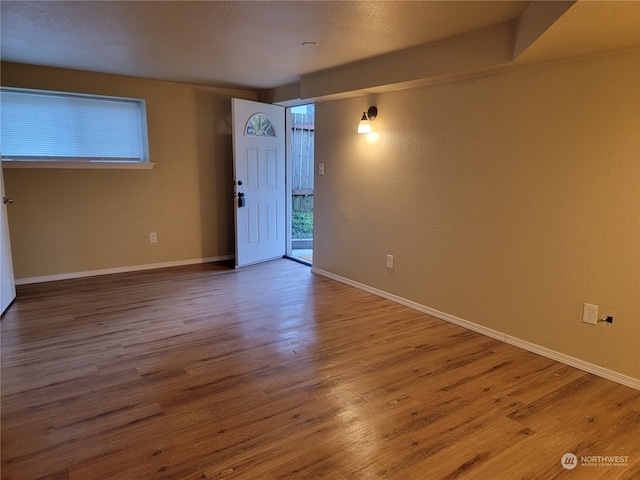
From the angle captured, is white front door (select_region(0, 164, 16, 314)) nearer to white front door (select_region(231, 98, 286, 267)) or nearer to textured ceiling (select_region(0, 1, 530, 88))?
textured ceiling (select_region(0, 1, 530, 88))

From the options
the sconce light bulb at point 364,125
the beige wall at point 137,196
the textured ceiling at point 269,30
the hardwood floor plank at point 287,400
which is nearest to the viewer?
the hardwood floor plank at point 287,400

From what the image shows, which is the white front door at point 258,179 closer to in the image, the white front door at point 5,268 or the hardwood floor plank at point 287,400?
the hardwood floor plank at point 287,400

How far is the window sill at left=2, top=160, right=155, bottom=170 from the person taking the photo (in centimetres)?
398

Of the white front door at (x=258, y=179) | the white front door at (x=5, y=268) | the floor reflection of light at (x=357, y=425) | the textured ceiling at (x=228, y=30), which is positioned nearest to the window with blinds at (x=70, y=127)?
the textured ceiling at (x=228, y=30)

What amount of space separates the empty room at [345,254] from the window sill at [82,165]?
0.03m

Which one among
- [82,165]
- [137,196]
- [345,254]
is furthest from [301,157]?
[82,165]

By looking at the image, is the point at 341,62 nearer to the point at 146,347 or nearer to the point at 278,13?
the point at 278,13

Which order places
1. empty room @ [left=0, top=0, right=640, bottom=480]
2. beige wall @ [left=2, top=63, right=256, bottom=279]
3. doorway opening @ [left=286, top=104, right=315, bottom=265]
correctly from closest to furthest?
empty room @ [left=0, top=0, right=640, bottom=480] → beige wall @ [left=2, top=63, right=256, bottom=279] → doorway opening @ [left=286, top=104, right=315, bottom=265]

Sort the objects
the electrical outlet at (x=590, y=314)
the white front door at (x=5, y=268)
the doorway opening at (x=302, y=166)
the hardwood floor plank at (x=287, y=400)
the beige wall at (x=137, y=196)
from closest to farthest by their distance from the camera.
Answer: the hardwood floor plank at (x=287, y=400)
the electrical outlet at (x=590, y=314)
the white front door at (x=5, y=268)
the beige wall at (x=137, y=196)
the doorway opening at (x=302, y=166)

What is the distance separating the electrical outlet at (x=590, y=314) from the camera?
2.54 metres

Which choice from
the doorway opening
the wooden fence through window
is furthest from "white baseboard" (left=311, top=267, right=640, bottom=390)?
the wooden fence through window

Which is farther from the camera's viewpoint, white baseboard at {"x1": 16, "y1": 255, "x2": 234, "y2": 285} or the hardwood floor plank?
white baseboard at {"x1": 16, "y1": 255, "x2": 234, "y2": 285}

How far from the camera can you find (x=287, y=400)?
223cm

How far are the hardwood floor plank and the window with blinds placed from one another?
1.63 meters
